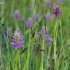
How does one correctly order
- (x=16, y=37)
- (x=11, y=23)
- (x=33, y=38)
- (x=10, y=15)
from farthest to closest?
(x=10, y=15) → (x=11, y=23) → (x=33, y=38) → (x=16, y=37)

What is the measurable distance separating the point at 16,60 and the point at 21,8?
2592 millimetres

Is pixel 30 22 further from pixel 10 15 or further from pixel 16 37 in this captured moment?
pixel 10 15

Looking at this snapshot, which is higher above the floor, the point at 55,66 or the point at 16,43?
the point at 16,43

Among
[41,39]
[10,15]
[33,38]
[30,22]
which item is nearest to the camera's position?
[41,39]

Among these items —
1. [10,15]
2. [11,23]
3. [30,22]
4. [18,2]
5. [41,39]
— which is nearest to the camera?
[41,39]

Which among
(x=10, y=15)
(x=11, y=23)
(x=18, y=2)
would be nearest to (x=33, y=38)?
(x=11, y=23)

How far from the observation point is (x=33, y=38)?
8.10ft

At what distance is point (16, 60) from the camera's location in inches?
83.9

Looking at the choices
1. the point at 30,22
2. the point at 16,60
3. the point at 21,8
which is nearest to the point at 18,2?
the point at 21,8

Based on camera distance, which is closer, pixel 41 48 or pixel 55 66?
pixel 55 66

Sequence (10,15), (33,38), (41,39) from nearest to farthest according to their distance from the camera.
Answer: (41,39) → (33,38) → (10,15)

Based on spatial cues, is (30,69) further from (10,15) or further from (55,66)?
(10,15)

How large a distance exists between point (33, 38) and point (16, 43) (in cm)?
46

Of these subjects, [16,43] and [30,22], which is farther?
[30,22]
